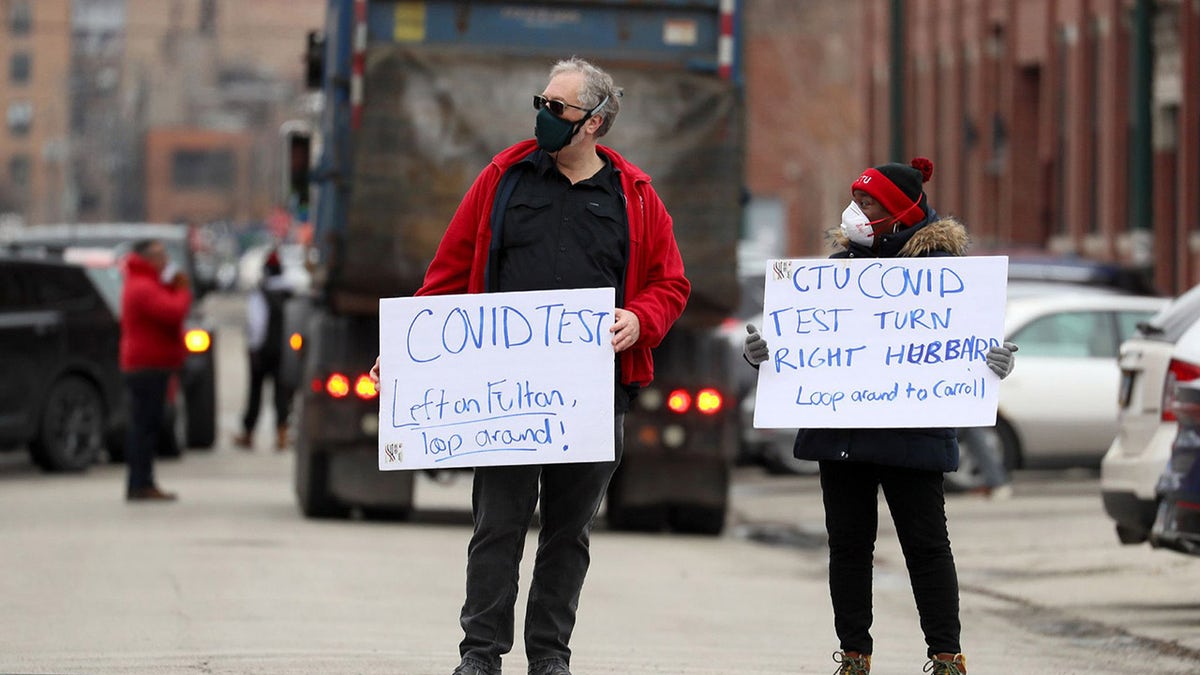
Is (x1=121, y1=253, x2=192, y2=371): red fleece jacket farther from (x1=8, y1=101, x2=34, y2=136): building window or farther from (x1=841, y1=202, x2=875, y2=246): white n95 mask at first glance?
(x1=8, y1=101, x2=34, y2=136): building window

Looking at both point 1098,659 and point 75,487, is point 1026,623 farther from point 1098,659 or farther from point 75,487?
point 75,487

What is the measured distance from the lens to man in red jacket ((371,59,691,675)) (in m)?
6.95

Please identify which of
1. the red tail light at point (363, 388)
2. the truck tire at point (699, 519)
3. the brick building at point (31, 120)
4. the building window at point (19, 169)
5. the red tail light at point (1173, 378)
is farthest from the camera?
the building window at point (19, 169)

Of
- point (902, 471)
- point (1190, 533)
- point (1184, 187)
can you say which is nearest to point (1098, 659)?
point (1190, 533)

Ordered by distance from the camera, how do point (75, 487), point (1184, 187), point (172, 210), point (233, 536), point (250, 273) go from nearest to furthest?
point (233, 536) < point (75, 487) < point (1184, 187) < point (250, 273) < point (172, 210)

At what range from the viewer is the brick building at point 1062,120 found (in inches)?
1148

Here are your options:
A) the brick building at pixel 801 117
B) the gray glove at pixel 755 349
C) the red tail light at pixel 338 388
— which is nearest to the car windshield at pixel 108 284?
the red tail light at pixel 338 388

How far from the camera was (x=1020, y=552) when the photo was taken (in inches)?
559

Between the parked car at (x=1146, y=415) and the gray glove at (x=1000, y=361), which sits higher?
the gray glove at (x=1000, y=361)

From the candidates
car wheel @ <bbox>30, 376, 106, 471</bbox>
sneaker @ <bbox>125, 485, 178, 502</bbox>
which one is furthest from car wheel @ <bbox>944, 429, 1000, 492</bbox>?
car wheel @ <bbox>30, 376, 106, 471</bbox>

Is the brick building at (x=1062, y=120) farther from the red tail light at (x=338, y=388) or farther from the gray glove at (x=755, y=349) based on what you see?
the gray glove at (x=755, y=349)

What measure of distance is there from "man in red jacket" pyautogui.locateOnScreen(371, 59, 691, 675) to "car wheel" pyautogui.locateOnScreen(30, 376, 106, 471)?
12512mm

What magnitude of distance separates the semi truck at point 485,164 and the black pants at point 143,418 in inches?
61.6

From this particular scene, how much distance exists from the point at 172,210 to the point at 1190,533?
5933 inches
